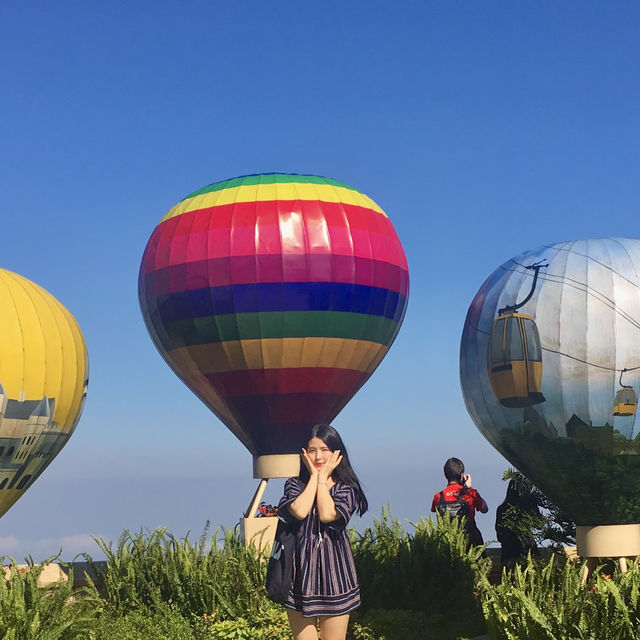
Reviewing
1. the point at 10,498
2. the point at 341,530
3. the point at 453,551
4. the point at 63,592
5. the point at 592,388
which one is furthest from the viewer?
the point at 10,498

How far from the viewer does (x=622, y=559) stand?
11125 millimetres

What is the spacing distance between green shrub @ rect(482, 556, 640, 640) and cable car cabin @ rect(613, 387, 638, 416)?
1.84 meters

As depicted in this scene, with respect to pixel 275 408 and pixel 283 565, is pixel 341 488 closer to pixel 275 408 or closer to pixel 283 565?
pixel 283 565

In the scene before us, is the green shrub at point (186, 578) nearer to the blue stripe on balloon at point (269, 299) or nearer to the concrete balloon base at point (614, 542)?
the concrete balloon base at point (614, 542)

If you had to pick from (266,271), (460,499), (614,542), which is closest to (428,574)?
(460,499)

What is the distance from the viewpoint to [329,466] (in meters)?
7.45

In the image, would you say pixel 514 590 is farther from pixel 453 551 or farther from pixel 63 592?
pixel 63 592

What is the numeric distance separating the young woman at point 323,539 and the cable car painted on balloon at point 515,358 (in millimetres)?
3898

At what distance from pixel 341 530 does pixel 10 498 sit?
10479 mm

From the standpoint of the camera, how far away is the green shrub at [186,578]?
11484 millimetres

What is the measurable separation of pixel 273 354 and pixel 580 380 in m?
8.58

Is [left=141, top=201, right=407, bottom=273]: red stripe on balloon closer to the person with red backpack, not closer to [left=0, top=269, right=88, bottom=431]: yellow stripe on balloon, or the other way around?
[left=0, top=269, right=88, bottom=431]: yellow stripe on balloon

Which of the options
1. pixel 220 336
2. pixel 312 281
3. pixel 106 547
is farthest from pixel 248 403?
pixel 106 547

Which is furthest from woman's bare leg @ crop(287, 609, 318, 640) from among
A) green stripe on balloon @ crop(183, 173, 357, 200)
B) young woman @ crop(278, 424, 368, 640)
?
green stripe on balloon @ crop(183, 173, 357, 200)
